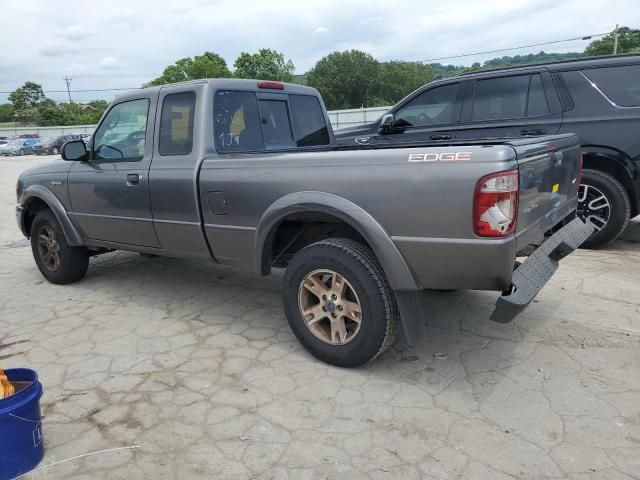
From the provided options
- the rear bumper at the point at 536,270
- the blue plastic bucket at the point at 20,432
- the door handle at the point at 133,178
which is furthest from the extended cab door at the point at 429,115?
the blue plastic bucket at the point at 20,432

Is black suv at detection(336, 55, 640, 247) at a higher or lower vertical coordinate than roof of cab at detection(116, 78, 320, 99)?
lower

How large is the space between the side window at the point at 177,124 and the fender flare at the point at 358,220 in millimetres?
1066

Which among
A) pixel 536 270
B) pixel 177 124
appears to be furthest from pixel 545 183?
pixel 177 124

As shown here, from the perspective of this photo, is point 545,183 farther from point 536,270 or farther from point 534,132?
point 534,132

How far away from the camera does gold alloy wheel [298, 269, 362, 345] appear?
3.14 m

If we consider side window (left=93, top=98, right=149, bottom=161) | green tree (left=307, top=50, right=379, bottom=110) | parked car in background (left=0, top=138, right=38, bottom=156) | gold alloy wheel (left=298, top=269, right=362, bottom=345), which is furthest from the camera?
green tree (left=307, top=50, right=379, bottom=110)

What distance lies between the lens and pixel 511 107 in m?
5.81

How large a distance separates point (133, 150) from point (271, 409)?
2636 mm

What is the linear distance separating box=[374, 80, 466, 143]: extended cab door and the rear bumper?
9.19 ft

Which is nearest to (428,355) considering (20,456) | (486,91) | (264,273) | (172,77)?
(264,273)

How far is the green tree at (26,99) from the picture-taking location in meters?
77.9

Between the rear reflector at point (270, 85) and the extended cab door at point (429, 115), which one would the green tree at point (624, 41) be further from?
the rear reflector at point (270, 85)

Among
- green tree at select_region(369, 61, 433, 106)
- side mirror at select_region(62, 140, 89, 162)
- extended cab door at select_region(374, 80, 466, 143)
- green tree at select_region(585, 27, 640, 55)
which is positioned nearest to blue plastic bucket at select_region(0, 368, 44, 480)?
side mirror at select_region(62, 140, 89, 162)

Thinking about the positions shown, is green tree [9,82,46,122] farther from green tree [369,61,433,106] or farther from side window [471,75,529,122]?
side window [471,75,529,122]
